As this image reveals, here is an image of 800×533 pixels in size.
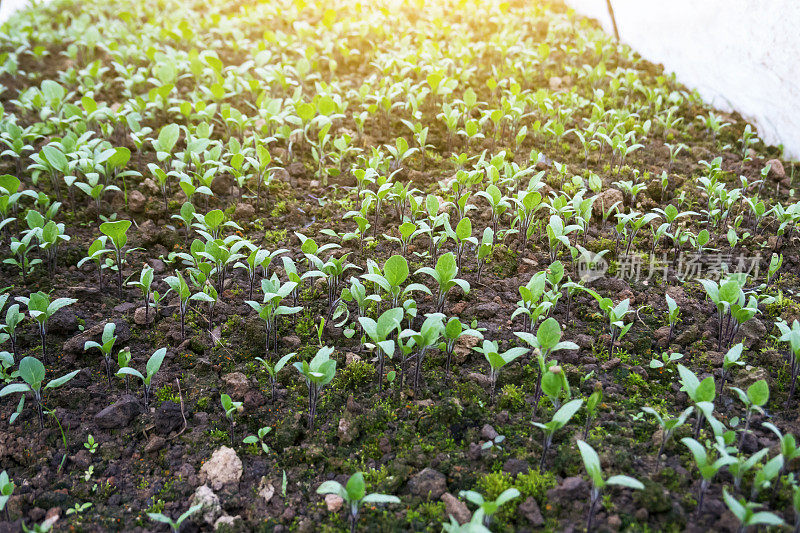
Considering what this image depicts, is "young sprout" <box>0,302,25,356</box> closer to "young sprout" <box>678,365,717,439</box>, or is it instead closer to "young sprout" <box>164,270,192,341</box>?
"young sprout" <box>164,270,192,341</box>

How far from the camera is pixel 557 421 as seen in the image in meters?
2.29

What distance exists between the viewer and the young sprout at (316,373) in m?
2.55

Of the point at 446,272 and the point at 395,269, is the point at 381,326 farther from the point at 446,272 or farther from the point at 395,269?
the point at 446,272

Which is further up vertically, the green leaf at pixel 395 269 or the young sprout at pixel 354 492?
the green leaf at pixel 395 269

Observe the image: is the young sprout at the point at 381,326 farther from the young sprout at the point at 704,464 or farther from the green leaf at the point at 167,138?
the green leaf at the point at 167,138

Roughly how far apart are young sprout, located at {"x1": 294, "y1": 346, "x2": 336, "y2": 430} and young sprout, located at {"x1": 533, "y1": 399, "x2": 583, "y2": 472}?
3.02ft

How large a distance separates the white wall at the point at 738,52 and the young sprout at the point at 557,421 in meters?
3.85

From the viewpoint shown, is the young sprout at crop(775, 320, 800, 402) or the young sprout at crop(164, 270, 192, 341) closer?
the young sprout at crop(775, 320, 800, 402)

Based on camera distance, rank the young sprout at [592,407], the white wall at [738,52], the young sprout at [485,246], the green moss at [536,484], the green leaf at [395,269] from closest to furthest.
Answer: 1. the green moss at [536,484]
2. the young sprout at [592,407]
3. the green leaf at [395,269]
4. the young sprout at [485,246]
5. the white wall at [738,52]

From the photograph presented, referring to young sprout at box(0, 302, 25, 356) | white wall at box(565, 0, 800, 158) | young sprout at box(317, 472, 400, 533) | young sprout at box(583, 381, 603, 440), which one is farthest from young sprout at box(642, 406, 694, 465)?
white wall at box(565, 0, 800, 158)

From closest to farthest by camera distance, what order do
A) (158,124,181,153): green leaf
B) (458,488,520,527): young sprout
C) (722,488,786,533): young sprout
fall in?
1. (722,488,786,533): young sprout
2. (458,488,520,527): young sprout
3. (158,124,181,153): green leaf

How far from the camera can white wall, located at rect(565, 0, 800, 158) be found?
15.9 feet

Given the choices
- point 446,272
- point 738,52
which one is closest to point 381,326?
point 446,272

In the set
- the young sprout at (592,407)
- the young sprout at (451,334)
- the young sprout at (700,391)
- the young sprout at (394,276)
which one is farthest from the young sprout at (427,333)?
the young sprout at (700,391)
